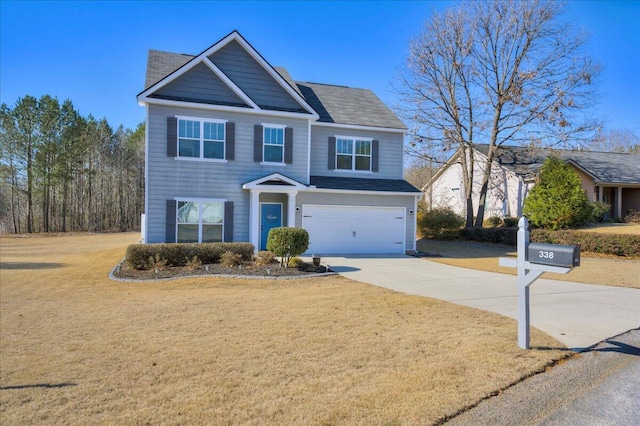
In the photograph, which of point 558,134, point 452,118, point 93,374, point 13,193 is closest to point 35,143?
point 13,193

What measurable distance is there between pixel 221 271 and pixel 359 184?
809cm

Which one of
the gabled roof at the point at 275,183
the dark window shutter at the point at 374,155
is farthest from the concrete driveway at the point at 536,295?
the dark window shutter at the point at 374,155

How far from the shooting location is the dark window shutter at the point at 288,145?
16.8m

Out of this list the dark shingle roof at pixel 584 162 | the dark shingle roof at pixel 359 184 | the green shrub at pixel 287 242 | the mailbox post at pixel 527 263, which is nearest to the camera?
the mailbox post at pixel 527 263

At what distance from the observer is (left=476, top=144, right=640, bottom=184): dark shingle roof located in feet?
88.3

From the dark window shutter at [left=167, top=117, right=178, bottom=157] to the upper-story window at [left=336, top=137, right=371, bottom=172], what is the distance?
699cm

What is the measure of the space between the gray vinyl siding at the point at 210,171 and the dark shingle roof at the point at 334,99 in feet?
6.22

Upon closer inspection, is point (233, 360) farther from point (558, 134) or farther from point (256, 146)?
point (558, 134)

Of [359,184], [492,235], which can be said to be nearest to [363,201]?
[359,184]

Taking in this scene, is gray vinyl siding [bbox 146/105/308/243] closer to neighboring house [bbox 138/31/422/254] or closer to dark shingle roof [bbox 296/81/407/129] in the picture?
neighboring house [bbox 138/31/422/254]

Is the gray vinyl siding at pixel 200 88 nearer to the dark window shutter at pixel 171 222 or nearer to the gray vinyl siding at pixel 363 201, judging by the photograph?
the dark window shutter at pixel 171 222

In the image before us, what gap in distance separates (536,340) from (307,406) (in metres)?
3.56

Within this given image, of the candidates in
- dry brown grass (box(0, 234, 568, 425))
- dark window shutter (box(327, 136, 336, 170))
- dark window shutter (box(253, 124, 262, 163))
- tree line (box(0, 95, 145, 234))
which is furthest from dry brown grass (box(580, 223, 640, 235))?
tree line (box(0, 95, 145, 234))

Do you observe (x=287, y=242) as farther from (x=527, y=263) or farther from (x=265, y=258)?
(x=527, y=263)
